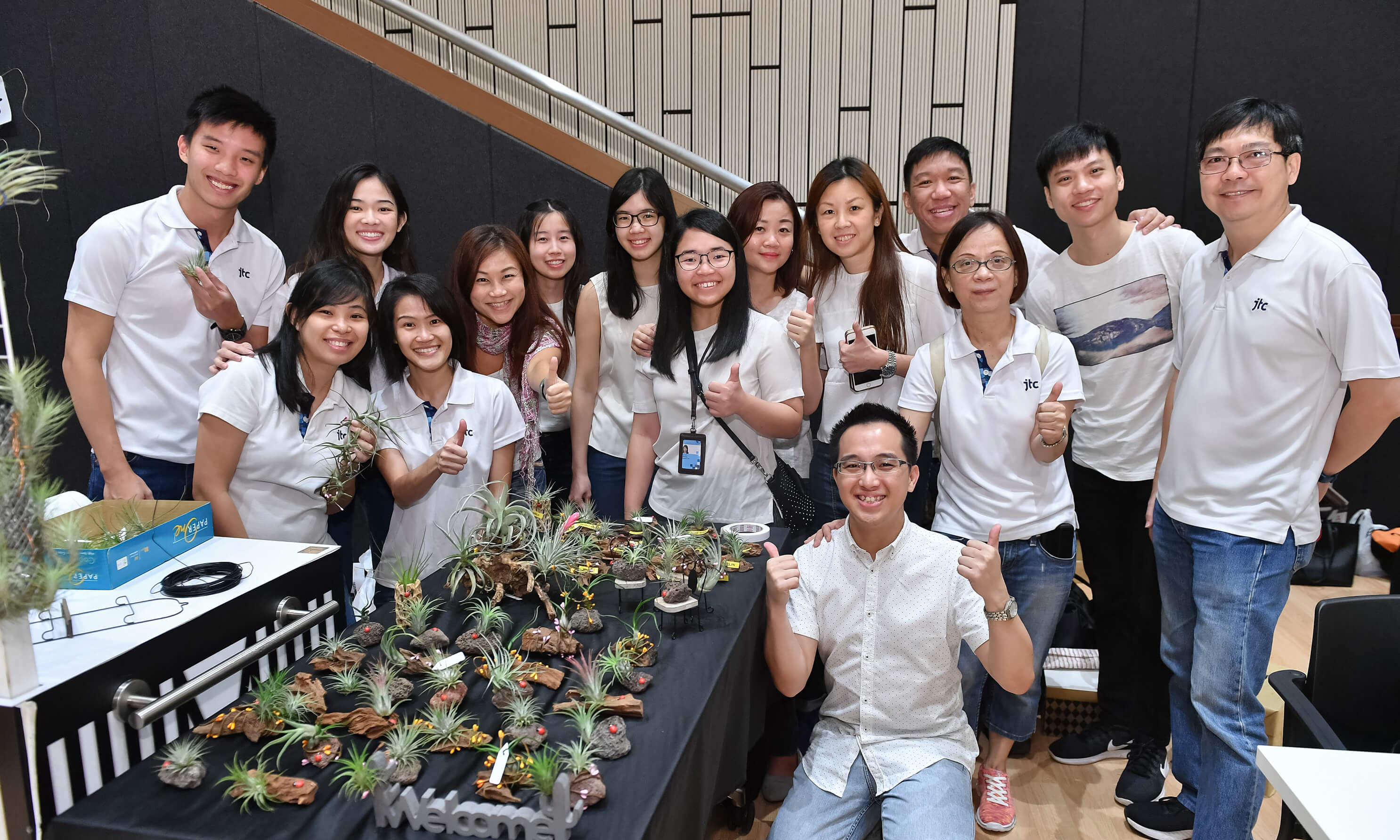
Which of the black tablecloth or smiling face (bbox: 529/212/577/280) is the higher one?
smiling face (bbox: 529/212/577/280)

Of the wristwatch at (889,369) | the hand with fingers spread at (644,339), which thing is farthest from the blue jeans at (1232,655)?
the hand with fingers spread at (644,339)

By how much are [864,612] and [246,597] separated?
1469 mm

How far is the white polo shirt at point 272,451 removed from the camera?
2395 mm

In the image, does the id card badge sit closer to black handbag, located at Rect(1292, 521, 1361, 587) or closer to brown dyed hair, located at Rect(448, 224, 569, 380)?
brown dyed hair, located at Rect(448, 224, 569, 380)

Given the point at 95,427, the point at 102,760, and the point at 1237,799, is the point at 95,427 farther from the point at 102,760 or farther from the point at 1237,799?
the point at 1237,799

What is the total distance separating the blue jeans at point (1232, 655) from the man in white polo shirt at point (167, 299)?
3158mm

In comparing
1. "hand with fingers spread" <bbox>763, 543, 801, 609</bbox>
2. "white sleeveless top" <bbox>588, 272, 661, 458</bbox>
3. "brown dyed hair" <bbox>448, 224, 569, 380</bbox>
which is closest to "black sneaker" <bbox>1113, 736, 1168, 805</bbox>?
"hand with fingers spread" <bbox>763, 543, 801, 609</bbox>

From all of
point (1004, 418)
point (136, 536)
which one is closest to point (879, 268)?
point (1004, 418)

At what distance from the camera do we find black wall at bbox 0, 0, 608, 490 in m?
4.49

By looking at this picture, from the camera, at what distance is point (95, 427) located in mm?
2658

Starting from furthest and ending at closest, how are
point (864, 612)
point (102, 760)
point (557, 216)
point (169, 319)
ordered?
point (557, 216) < point (169, 319) < point (864, 612) < point (102, 760)

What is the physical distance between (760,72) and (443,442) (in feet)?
11.3

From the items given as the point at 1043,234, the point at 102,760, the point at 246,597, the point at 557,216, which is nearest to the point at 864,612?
the point at 246,597

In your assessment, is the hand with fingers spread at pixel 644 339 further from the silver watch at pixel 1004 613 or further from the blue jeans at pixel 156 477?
the blue jeans at pixel 156 477
